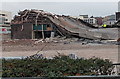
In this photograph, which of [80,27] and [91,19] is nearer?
[80,27]

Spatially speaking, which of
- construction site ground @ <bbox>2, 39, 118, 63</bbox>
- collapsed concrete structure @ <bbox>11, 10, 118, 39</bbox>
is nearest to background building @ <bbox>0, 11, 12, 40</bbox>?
collapsed concrete structure @ <bbox>11, 10, 118, 39</bbox>

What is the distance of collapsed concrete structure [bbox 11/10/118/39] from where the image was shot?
110 ft

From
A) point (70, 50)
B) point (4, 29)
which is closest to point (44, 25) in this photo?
point (70, 50)

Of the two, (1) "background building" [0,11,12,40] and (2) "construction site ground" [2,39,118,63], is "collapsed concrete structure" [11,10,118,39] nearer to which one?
(1) "background building" [0,11,12,40]

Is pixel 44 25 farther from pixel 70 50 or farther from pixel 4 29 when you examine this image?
pixel 4 29

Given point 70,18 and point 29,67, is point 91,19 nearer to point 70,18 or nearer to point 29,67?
point 70,18

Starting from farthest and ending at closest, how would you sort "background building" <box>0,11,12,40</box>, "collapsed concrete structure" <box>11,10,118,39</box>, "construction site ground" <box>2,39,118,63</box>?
1. "background building" <box>0,11,12,40</box>
2. "collapsed concrete structure" <box>11,10,118,39</box>
3. "construction site ground" <box>2,39,118,63</box>

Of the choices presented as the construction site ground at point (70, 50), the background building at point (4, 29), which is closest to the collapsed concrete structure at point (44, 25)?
the background building at point (4, 29)

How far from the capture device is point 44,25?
3634 centimetres

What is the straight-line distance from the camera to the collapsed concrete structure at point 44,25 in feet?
110

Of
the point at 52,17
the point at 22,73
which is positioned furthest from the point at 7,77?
the point at 52,17

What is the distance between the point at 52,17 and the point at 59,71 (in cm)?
3187

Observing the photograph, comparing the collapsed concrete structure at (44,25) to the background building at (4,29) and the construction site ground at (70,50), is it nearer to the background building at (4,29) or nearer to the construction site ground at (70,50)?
the background building at (4,29)

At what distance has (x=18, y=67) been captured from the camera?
16.7ft
